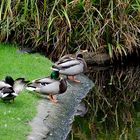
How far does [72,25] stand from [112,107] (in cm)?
424

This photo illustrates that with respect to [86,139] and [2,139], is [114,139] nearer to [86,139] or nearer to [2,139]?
[86,139]

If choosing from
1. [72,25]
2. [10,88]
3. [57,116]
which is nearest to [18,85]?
[10,88]

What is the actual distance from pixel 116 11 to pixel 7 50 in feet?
11.7

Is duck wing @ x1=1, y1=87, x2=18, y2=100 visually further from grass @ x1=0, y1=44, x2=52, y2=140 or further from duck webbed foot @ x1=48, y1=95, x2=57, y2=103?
duck webbed foot @ x1=48, y1=95, x2=57, y2=103

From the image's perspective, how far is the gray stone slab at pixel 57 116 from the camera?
11906 millimetres

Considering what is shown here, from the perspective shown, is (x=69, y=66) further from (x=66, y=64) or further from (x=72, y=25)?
(x=72, y=25)

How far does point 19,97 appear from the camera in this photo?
43.3 feet

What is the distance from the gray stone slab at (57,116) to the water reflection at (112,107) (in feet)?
0.67

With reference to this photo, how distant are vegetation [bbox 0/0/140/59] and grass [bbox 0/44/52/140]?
76cm

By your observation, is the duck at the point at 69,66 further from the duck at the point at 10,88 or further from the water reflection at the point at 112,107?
the duck at the point at 10,88

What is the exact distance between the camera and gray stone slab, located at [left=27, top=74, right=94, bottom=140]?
11.9m

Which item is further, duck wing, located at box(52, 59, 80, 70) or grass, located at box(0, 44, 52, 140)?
duck wing, located at box(52, 59, 80, 70)

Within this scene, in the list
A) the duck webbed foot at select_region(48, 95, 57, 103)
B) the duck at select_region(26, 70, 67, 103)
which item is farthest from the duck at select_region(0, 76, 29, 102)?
the duck webbed foot at select_region(48, 95, 57, 103)

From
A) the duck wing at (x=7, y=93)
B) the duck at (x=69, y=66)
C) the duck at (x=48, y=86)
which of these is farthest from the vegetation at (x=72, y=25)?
the duck wing at (x=7, y=93)
